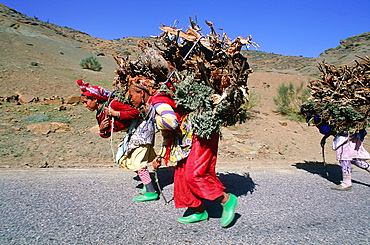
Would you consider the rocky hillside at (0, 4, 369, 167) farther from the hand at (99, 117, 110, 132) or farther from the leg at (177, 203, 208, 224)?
the leg at (177, 203, 208, 224)

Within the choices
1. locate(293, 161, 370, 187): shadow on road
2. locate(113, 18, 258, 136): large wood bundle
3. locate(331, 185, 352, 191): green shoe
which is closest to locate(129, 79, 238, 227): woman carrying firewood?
locate(113, 18, 258, 136): large wood bundle

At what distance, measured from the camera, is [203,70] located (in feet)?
10.6

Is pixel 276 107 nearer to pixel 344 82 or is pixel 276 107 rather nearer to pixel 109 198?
pixel 344 82

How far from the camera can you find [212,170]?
345 cm

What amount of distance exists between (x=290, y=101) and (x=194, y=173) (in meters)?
11.6

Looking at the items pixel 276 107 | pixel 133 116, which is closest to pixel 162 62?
pixel 133 116

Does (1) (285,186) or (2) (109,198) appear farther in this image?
(1) (285,186)

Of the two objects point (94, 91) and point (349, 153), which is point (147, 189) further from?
point (349, 153)

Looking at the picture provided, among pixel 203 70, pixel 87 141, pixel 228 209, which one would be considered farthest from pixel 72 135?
pixel 228 209

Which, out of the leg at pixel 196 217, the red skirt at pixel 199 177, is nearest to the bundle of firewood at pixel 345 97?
the red skirt at pixel 199 177

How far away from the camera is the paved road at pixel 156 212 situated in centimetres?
298

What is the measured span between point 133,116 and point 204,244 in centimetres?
203

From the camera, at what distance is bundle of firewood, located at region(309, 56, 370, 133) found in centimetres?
452

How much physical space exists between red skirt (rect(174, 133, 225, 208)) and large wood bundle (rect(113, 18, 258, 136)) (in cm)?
34
